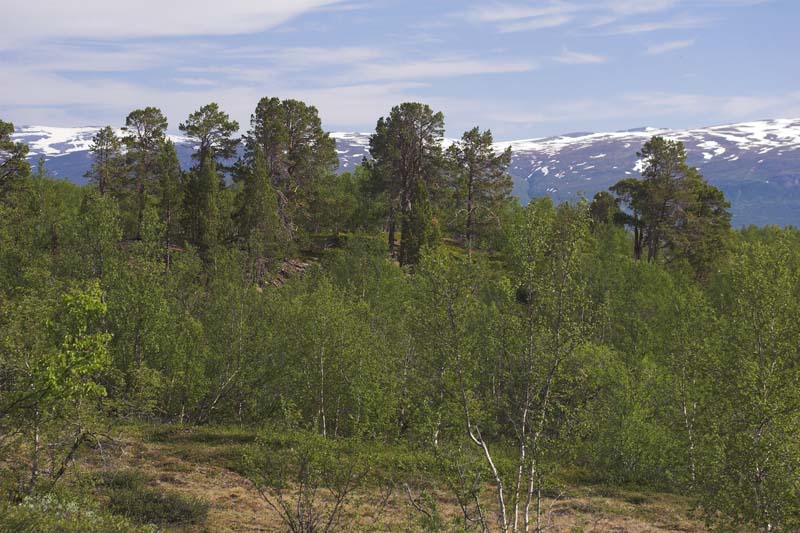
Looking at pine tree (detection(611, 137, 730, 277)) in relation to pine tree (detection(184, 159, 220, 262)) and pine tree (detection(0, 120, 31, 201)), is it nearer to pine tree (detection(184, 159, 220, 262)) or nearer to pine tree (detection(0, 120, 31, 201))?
pine tree (detection(184, 159, 220, 262))

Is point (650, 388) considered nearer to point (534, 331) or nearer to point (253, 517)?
point (534, 331)

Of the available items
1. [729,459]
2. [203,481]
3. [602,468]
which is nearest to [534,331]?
[729,459]

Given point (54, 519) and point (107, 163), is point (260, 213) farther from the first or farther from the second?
point (54, 519)

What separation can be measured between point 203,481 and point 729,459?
1762cm

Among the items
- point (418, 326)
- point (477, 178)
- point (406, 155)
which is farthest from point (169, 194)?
point (418, 326)

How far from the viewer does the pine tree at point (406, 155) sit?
68.8m

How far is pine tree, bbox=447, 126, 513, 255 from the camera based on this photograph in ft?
230

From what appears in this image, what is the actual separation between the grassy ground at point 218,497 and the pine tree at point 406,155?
43582 mm

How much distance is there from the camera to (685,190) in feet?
197

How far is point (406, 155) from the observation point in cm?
7025

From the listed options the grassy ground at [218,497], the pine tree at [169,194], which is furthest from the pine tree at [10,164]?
the grassy ground at [218,497]

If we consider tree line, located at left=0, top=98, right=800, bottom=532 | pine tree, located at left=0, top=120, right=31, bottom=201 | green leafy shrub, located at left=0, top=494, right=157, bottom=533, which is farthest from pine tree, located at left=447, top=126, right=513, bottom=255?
green leafy shrub, located at left=0, top=494, right=157, bottom=533

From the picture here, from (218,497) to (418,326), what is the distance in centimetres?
1068

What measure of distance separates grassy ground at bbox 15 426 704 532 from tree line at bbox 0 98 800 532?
1.22 metres
